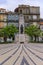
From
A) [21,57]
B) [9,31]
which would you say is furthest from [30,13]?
[21,57]

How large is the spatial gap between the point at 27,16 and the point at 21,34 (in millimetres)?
30971

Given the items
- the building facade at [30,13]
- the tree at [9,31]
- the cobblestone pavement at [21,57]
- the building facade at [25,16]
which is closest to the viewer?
the cobblestone pavement at [21,57]

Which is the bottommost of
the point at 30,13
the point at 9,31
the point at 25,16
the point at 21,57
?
the point at 21,57

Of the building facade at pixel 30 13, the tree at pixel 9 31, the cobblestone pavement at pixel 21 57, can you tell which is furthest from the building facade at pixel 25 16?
the cobblestone pavement at pixel 21 57

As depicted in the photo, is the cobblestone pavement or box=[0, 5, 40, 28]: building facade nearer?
the cobblestone pavement

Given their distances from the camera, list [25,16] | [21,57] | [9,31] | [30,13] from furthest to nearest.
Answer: [30,13]
[25,16]
[9,31]
[21,57]

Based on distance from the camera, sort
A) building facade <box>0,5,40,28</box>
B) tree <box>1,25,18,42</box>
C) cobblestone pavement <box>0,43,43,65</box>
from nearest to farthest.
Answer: cobblestone pavement <box>0,43,43,65</box>
tree <box>1,25,18,42</box>
building facade <box>0,5,40,28</box>

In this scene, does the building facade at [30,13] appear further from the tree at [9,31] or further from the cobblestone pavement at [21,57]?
the cobblestone pavement at [21,57]

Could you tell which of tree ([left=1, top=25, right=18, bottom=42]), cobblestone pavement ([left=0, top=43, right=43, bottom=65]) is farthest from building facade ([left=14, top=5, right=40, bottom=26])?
cobblestone pavement ([left=0, top=43, right=43, bottom=65])

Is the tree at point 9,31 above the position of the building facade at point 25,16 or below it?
below

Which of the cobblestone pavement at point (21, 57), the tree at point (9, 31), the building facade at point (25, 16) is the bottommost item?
the cobblestone pavement at point (21, 57)

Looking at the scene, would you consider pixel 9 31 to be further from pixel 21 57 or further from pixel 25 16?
pixel 21 57

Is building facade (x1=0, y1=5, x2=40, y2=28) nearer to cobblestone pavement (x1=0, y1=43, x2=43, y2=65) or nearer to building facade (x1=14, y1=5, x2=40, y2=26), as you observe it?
building facade (x1=14, y1=5, x2=40, y2=26)

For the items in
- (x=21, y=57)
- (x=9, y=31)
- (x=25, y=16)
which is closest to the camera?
(x=21, y=57)
